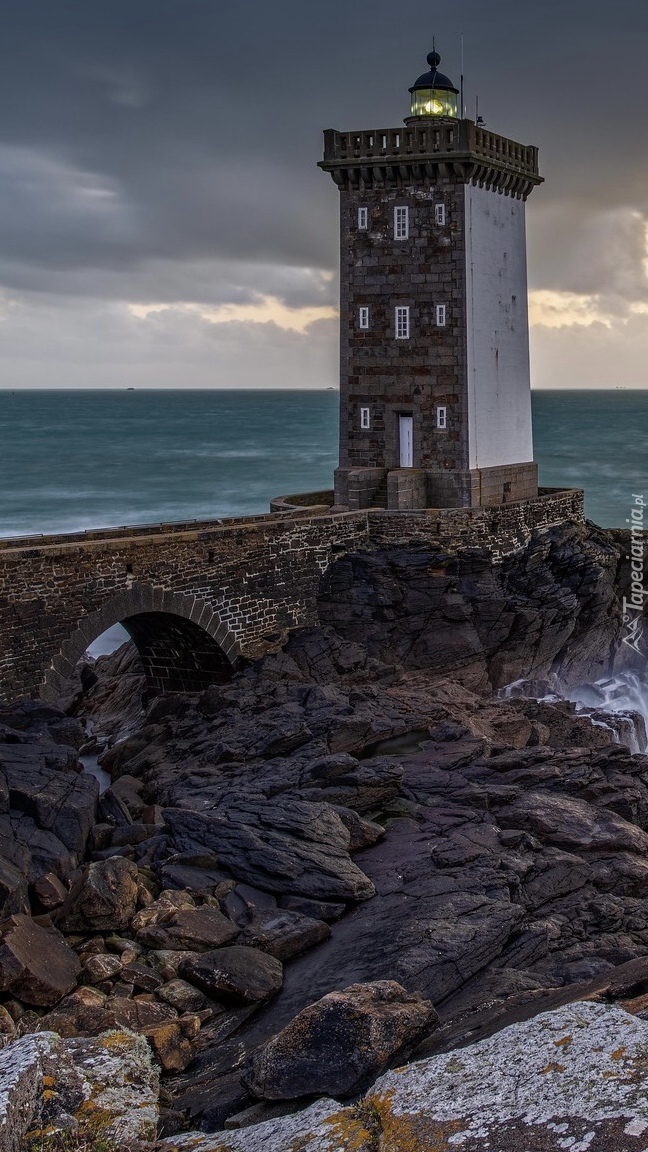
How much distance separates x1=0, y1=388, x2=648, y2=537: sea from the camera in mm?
57250

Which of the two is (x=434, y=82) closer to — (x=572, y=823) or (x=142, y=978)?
(x=572, y=823)

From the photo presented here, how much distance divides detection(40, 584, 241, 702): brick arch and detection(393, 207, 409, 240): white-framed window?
8.84 metres

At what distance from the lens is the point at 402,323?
2347 centimetres

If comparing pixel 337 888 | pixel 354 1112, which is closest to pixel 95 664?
pixel 337 888

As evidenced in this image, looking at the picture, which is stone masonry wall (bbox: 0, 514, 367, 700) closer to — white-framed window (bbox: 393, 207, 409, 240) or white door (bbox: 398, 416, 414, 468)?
white door (bbox: 398, 416, 414, 468)

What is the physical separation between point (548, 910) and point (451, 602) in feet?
36.1

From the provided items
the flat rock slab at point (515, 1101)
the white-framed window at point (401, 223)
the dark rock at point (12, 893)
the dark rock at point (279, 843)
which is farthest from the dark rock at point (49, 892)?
the white-framed window at point (401, 223)

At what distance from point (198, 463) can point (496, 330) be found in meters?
54.9

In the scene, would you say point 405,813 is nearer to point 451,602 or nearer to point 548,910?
point 548,910

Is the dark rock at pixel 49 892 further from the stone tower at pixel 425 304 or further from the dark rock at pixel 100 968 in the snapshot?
the stone tower at pixel 425 304

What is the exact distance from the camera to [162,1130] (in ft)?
24.4

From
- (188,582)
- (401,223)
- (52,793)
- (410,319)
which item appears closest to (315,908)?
(52,793)

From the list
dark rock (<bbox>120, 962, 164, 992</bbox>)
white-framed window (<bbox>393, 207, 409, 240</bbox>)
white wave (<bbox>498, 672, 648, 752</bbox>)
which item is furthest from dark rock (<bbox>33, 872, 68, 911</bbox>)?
white-framed window (<bbox>393, 207, 409, 240</bbox>)

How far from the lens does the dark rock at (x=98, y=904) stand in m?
10.8
